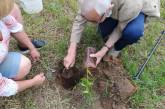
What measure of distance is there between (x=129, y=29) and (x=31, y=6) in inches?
39.7

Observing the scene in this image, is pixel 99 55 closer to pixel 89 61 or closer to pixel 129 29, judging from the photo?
pixel 89 61

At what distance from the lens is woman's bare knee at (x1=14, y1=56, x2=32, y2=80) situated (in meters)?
2.63

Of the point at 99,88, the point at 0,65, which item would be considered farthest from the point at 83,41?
the point at 0,65

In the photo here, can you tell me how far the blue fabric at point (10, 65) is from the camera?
2.57 metres

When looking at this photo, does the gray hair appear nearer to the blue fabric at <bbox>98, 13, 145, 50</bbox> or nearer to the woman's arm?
the blue fabric at <bbox>98, 13, 145, 50</bbox>

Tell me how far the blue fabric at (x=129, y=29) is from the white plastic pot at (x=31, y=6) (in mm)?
677

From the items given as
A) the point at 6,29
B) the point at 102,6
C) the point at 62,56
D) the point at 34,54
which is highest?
the point at 102,6

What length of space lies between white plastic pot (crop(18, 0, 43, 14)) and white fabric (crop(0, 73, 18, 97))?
1004 mm

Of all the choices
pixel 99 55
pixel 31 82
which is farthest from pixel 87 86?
pixel 31 82

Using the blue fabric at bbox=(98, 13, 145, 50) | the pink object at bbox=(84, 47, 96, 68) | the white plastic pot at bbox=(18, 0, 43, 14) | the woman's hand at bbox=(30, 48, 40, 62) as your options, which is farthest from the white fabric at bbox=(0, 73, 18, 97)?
the white plastic pot at bbox=(18, 0, 43, 14)

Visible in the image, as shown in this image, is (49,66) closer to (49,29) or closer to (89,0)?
(49,29)

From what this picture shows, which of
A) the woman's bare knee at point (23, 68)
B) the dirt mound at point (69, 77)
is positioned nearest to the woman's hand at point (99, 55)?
the dirt mound at point (69, 77)

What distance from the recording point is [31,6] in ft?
11.0

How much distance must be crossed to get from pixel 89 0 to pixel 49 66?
0.78 metres
